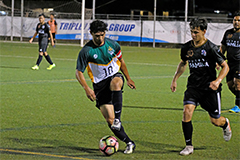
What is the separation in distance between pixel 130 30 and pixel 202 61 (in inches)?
1141

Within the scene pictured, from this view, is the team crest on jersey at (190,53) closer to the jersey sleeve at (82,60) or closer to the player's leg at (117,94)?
the player's leg at (117,94)

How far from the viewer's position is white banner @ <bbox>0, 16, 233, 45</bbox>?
3266cm

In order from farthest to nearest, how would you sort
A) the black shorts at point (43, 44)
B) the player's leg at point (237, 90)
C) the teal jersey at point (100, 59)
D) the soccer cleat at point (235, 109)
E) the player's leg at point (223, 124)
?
the black shorts at point (43, 44) < the soccer cleat at point (235, 109) < the player's leg at point (237, 90) < the player's leg at point (223, 124) < the teal jersey at point (100, 59)

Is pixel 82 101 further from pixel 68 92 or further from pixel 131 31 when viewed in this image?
pixel 131 31

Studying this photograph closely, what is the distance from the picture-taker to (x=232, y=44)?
9766 mm

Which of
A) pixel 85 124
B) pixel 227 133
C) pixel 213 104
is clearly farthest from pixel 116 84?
pixel 85 124

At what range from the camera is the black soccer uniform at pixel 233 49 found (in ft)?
31.8

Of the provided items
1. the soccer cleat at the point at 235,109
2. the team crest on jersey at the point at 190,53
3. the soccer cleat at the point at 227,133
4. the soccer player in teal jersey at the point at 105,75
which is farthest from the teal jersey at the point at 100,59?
the soccer cleat at the point at 235,109

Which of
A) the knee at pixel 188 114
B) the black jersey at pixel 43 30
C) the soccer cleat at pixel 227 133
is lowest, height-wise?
the soccer cleat at pixel 227 133

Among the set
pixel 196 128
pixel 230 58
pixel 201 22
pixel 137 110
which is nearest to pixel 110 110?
pixel 201 22

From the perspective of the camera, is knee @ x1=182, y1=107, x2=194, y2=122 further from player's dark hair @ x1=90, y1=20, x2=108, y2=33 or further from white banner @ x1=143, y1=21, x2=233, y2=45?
white banner @ x1=143, y1=21, x2=233, y2=45

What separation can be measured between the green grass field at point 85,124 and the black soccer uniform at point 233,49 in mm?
876

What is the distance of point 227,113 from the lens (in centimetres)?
973

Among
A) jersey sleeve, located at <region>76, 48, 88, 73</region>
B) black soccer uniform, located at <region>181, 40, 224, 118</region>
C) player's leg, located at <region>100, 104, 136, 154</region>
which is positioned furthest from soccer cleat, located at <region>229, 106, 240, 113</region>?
jersey sleeve, located at <region>76, 48, 88, 73</region>
